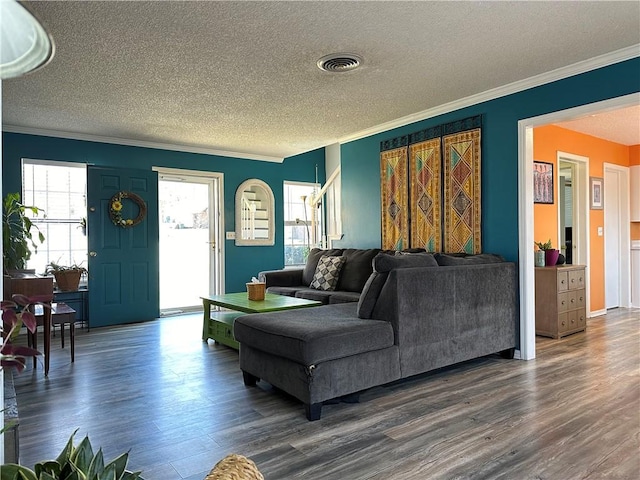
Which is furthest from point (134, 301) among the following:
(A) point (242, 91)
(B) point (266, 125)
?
(A) point (242, 91)

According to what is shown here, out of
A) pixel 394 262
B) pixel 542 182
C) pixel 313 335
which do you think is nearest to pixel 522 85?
pixel 542 182

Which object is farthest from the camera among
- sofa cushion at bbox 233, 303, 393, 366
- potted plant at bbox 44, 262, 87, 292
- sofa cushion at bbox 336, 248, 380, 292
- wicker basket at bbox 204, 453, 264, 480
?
potted plant at bbox 44, 262, 87, 292

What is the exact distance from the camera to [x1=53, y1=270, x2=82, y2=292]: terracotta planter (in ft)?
17.3

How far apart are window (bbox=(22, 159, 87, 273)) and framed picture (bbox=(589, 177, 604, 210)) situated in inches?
262

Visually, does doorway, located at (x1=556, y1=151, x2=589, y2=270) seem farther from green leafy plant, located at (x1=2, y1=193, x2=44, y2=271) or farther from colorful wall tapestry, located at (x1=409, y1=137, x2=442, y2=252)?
green leafy plant, located at (x1=2, y1=193, x2=44, y2=271)

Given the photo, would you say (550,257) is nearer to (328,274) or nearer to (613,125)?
(613,125)

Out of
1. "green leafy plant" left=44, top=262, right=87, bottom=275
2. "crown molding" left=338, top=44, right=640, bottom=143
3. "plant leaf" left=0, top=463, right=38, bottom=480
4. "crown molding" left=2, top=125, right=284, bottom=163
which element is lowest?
"plant leaf" left=0, top=463, right=38, bottom=480

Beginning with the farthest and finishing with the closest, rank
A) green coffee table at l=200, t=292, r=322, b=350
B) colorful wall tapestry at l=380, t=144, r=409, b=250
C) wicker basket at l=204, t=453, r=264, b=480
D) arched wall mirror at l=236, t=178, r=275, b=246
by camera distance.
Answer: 1. arched wall mirror at l=236, t=178, r=275, b=246
2. colorful wall tapestry at l=380, t=144, r=409, b=250
3. green coffee table at l=200, t=292, r=322, b=350
4. wicker basket at l=204, t=453, r=264, b=480

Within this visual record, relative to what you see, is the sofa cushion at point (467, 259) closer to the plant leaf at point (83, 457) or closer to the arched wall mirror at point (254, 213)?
the plant leaf at point (83, 457)

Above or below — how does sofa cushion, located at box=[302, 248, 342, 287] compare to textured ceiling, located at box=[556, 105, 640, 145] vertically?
below

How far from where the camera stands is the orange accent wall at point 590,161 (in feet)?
16.8

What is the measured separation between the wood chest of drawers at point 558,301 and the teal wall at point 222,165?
13.2ft

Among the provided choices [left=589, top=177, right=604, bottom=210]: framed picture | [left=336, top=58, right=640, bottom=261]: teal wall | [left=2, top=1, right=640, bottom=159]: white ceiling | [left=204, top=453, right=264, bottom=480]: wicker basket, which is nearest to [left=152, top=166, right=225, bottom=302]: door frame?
→ [left=2, top=1, right=640, bottom=159]: white ceiling

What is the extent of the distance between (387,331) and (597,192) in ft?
15.4
